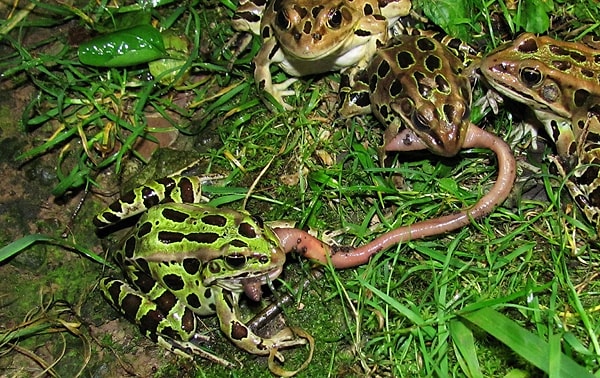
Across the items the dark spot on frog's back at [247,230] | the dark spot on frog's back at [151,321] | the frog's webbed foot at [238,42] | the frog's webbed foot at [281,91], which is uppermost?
the frog's webbed foot at [238,42]

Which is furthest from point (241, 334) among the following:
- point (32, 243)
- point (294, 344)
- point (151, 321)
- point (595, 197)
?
point (595, 197)

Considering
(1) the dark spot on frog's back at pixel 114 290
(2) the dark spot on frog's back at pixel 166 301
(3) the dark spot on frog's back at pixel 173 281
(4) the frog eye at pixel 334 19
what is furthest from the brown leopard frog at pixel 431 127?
(1) the dark spot on frog's back at pixel 114 290

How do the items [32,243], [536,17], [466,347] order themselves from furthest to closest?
1. [32,243]
2. [536,17]
3. [466,347]

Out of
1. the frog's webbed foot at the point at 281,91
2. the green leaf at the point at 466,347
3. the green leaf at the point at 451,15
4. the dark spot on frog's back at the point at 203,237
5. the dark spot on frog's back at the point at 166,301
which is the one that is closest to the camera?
the green leaf at the point at 466,347

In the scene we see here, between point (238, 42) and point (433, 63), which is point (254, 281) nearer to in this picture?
point (433, 63)

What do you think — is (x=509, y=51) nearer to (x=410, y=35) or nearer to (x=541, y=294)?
(x=410, y=35)

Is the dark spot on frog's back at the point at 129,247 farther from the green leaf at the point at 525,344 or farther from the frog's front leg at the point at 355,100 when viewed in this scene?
the green leaf at the point at 525,344

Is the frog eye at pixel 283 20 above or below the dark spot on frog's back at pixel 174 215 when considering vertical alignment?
above
